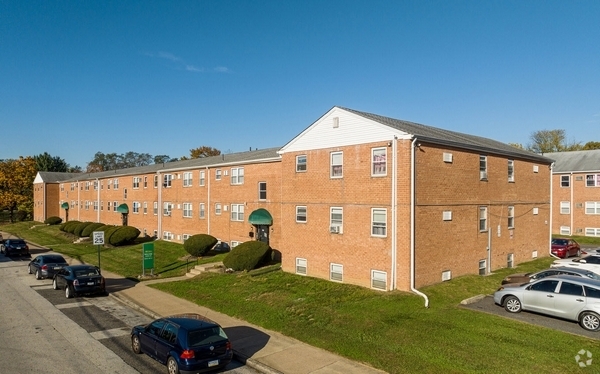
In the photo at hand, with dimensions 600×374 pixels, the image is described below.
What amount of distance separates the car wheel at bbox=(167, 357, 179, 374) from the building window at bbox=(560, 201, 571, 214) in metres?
45.8

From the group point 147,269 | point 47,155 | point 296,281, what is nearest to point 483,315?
point 296,281

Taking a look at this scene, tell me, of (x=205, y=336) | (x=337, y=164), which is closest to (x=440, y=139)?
(x=337, y=164)

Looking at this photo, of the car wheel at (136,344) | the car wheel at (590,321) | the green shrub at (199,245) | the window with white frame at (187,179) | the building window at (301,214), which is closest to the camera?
the car wheel at (136,344)

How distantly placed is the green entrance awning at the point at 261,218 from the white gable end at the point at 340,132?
662 centimetres

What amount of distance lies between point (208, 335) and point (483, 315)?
9.71 m

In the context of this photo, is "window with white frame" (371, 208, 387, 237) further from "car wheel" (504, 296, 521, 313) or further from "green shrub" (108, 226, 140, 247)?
"green shrub" (108, 226, 140, 247)

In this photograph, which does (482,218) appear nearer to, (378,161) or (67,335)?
(378,161)

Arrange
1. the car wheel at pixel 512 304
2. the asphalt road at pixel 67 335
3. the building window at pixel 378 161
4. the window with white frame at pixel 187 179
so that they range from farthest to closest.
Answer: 1. the window with white frame at pixel 187 179
2. the building window at pixel 378 161
3. the car wheel at pixel 512 304
4. the asphalt road at pixel 67 335

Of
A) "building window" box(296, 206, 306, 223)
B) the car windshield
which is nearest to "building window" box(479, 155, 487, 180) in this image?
"building window" box(296, 206, 306, 223)

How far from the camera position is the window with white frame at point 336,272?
2084 centimetres

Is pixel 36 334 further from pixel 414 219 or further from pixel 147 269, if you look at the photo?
pixel 414 219

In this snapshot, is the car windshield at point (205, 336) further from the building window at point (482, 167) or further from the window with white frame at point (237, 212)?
the window with white frame at point (237, 212)

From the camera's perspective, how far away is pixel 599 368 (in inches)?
423

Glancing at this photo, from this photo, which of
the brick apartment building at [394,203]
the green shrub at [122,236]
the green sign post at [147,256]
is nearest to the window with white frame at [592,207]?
the brick apartment building at [394,203]
